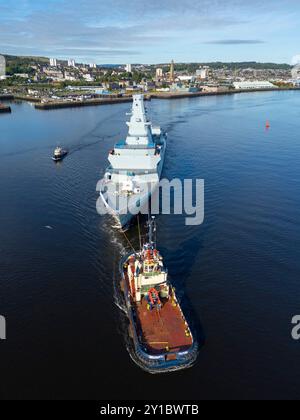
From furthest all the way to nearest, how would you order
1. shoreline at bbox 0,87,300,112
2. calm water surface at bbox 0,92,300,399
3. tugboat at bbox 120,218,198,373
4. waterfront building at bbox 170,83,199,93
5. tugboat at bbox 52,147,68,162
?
waterfront building at bbox 170,83,199,93 → shoreline at bbox 0,87,300,112 → tugboat at bbox 52,147,68,162 → tugboat at bbox 120,218,198,373 → calm water surface at bbox 0,92,300,399

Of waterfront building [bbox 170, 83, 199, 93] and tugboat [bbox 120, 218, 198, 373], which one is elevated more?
waterfront building [bbox 170, 83, 199, 93]

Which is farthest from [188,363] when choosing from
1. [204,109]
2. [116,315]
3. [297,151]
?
[204,109]

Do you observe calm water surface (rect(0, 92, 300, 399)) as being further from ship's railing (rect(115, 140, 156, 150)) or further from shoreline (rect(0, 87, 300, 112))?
shoreline (rect(0, 87, 300, 112))

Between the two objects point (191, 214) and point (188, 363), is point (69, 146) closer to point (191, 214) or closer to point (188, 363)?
point (191, 214)

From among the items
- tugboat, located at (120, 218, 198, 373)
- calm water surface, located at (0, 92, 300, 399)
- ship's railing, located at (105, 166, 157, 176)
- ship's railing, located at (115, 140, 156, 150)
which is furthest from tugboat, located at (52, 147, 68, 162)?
tugboat, located at (120, 218, 198, 373)

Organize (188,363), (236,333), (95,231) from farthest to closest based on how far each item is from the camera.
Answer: (95,231)
(236,333)
(188,363)
